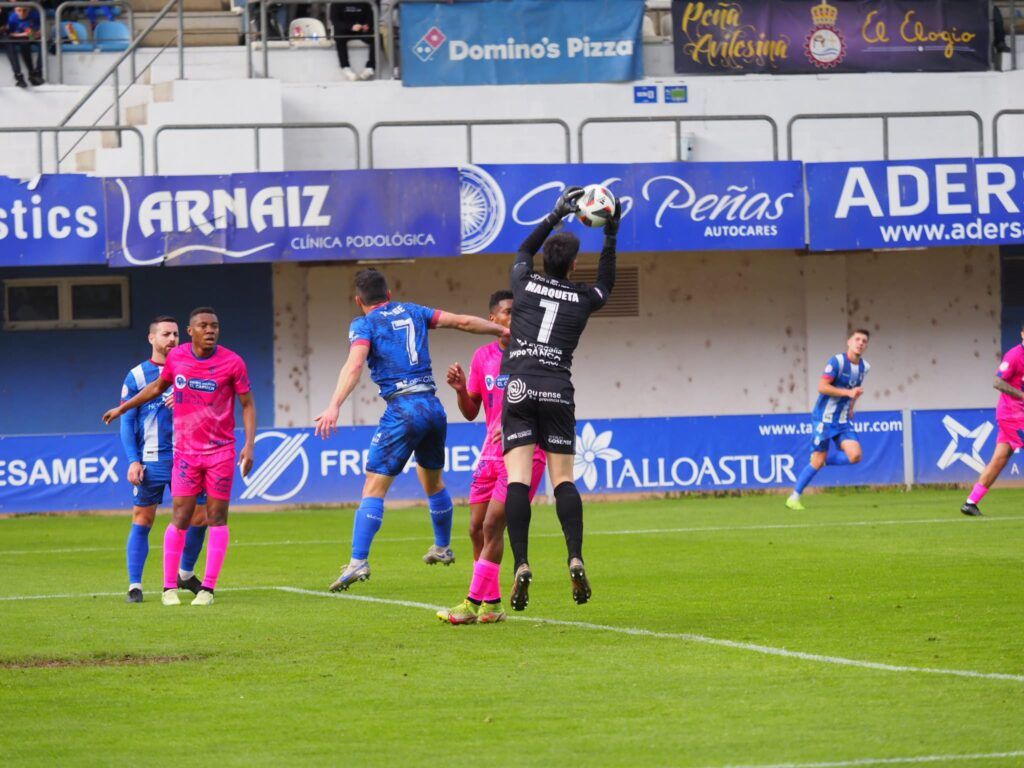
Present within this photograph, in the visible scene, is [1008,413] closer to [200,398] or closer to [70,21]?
[200,398]

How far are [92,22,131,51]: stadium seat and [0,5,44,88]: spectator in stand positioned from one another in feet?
3.58

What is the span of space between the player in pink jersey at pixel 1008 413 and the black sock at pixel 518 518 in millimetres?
10081

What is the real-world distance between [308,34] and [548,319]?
62.4 feet

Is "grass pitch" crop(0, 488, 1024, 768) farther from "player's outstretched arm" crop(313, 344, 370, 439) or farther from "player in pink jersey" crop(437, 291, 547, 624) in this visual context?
"player's outstretched arm" crop(313, 344, 370, 439)

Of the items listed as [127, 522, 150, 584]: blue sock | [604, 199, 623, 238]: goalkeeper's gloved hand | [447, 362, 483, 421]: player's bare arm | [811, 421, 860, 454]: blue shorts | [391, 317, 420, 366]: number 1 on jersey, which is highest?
[604, 199, 623, 238]: goalkeeper's gloved hand

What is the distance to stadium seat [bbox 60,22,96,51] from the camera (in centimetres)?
2788

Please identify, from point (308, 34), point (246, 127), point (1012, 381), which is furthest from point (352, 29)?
point (1012, 381)

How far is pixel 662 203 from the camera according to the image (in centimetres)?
2486

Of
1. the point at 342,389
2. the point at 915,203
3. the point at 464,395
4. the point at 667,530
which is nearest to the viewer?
the point at 342,389

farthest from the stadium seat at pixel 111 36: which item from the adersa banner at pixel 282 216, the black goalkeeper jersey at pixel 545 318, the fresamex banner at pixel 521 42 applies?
the black goalkeeper jersey at pixel 545 318

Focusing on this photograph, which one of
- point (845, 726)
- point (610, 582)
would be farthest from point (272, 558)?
point (845, 726)

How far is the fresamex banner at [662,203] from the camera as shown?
964 inches

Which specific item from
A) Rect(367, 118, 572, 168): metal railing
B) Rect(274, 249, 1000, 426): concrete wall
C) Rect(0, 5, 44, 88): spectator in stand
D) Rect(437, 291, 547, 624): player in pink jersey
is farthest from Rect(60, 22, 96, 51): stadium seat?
Rect(437, 291, 547, 624): player in pink jersey

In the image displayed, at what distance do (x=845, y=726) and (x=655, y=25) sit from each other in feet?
76.0
